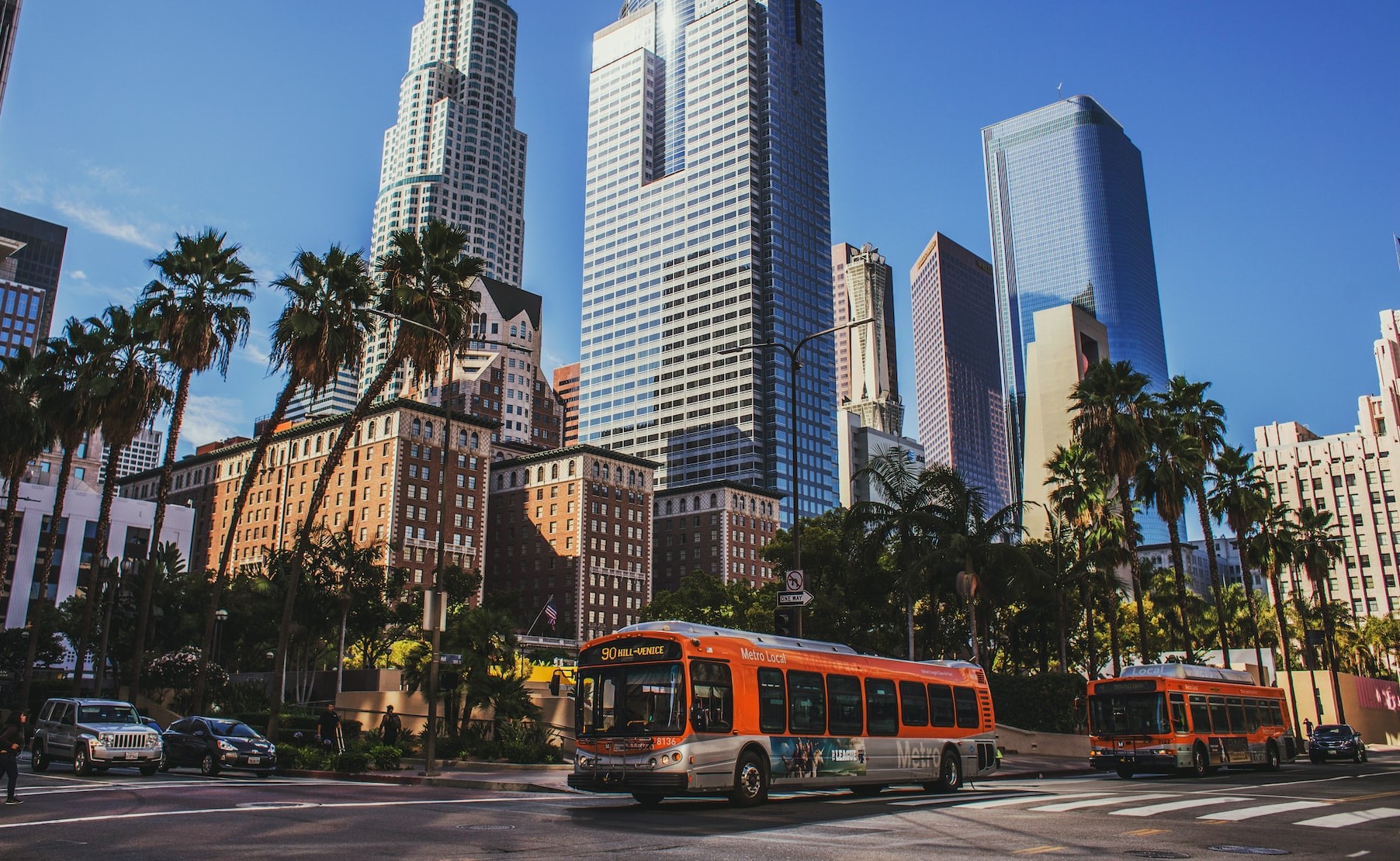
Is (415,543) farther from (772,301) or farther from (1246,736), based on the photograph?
(1246,736)

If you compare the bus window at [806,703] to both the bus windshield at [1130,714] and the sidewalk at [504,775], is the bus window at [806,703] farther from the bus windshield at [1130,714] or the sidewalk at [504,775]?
the bus windshield at [1130,714]

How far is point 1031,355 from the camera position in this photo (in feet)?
422

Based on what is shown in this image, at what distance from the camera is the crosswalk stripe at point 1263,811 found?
52.2 feet

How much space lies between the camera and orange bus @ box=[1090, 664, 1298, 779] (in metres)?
29.5

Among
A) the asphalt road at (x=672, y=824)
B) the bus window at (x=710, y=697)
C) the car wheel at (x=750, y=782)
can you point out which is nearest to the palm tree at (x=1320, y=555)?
the asphalt road at (x=672, y=824)

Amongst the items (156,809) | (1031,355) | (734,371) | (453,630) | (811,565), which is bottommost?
(156,809)

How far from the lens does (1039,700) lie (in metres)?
45.2

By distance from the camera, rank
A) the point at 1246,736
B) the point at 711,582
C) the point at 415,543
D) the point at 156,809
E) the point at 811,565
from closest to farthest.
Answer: the point at 156,809 → the point at 1246,736 → the point at 811,565 → the point at 711,582 → the point at 415,543

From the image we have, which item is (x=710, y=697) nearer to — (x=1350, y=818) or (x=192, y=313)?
(x=1350, y=818)

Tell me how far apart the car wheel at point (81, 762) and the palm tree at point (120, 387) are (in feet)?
51.1

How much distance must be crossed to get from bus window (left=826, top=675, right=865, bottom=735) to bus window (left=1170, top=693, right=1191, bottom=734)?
12301 mm

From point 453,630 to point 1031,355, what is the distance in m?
105

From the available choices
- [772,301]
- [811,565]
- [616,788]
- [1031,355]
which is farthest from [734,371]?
[616,788]

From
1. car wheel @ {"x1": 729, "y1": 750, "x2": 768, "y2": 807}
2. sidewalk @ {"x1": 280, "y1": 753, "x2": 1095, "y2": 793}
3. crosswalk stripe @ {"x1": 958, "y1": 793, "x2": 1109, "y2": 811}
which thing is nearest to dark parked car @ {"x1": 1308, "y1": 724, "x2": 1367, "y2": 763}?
sidewalk @ {"x1": 280, "y1": 753, "x2": 1095, "y2": 793}
